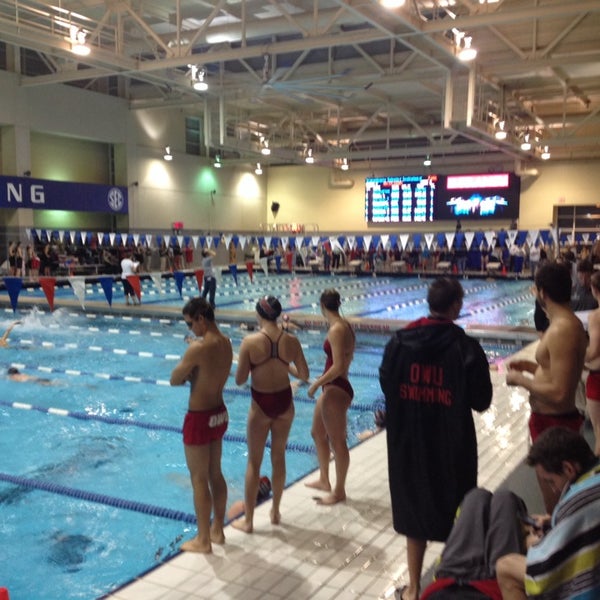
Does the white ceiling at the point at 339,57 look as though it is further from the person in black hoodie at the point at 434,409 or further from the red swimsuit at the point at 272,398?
the person in black hoodie at the point at 434,409

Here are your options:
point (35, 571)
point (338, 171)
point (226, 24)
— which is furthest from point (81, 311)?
point (338, 171)

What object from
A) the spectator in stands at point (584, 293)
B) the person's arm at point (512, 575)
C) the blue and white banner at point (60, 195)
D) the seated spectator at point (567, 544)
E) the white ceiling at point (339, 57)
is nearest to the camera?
the seated spectator at point (567, 544)

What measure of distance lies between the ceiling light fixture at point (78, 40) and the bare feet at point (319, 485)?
10242 millimetres

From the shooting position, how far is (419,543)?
288 cm

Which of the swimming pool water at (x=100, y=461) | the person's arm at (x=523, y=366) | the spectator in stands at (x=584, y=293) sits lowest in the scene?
the swimming pool water at (x=100, y=461)

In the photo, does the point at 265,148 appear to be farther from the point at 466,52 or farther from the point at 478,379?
the point at 478,379

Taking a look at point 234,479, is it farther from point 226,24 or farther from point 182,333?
point 226,24

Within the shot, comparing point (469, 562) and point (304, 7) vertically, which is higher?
point (304, 7)

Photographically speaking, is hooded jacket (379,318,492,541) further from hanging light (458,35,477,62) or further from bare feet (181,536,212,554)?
hanging light (458,35,477,62)

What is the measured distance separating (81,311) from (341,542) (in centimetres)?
1273

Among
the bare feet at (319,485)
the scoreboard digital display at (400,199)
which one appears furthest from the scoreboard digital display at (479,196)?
the bare feet at (319,485)

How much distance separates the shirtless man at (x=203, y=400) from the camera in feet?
11.5

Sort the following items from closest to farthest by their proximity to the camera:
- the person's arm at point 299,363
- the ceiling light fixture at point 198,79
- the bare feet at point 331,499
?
the person's arm at point 299,363
the bare feet at point 331,499
the ceiling light fixture at point 198,79

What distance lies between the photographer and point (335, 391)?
4.12m
